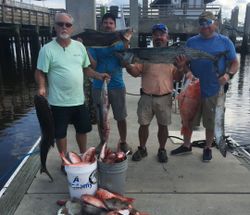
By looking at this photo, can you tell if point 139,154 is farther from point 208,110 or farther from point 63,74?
point 63,74

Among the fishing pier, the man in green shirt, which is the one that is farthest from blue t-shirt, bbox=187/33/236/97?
the fishing pier

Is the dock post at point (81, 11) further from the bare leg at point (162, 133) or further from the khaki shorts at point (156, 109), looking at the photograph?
the bare leg at point (162, 133)

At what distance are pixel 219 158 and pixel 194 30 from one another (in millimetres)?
28233

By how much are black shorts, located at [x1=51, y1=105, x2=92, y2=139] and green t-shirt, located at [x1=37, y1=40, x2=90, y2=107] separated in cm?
8

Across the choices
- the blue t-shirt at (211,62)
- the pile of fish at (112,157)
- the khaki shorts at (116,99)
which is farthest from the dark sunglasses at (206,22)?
the pile of fish at (112,157)

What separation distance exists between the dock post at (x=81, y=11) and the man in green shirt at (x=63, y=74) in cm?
381

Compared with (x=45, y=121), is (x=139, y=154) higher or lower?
lower

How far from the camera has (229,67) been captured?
194 inches

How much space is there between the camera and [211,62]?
495 cm

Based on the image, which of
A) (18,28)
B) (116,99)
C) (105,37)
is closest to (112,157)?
(116,99)

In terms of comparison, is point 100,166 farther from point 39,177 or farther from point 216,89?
point 216,89

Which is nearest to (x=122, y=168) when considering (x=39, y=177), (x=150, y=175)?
(x=150, y=175)

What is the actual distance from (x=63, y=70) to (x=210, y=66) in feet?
6.93

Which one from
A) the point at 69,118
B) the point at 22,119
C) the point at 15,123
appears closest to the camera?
the point at 69,118
